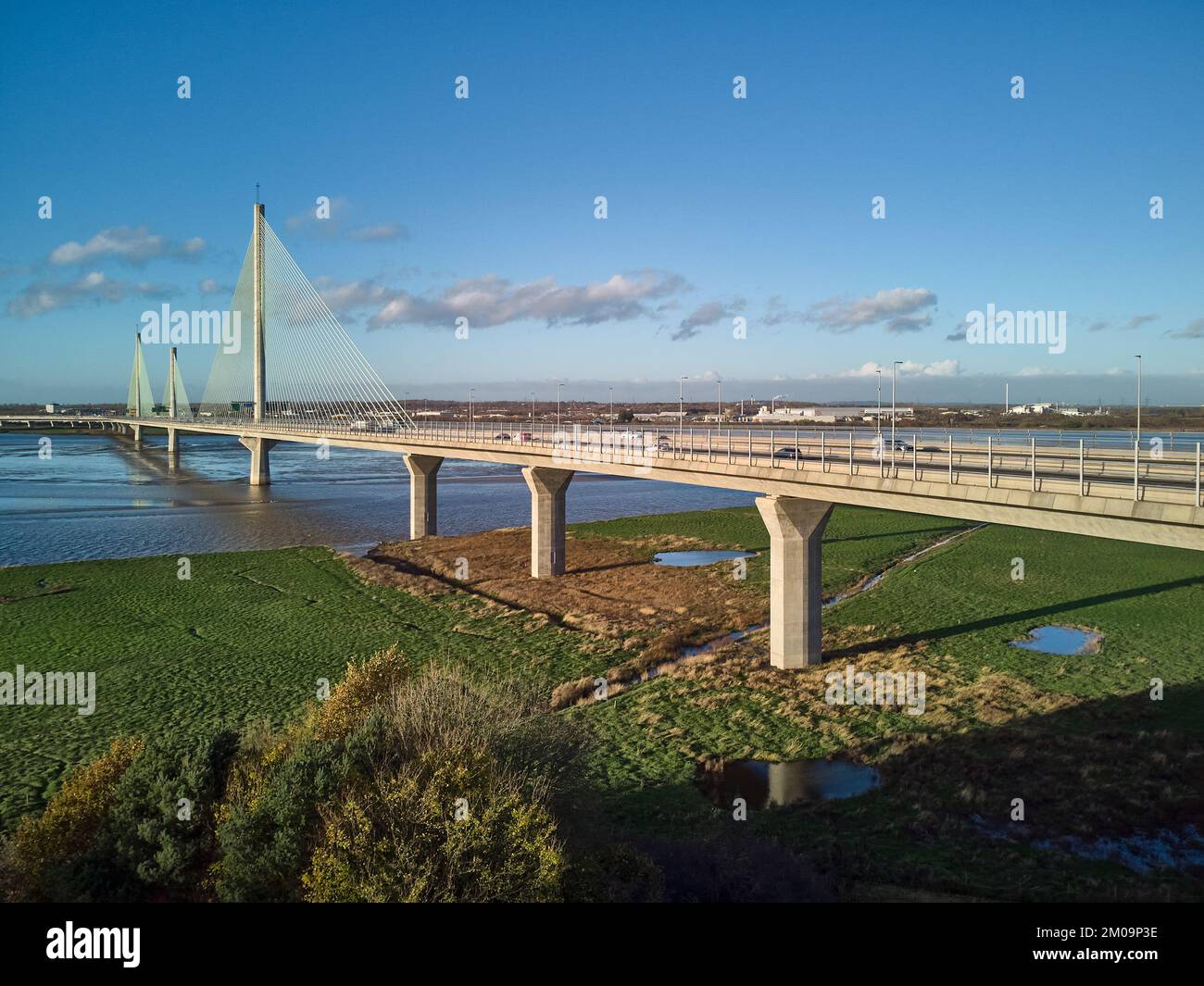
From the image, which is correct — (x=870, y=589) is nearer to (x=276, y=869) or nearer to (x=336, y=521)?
(x=276, y=869)

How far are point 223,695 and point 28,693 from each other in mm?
5022

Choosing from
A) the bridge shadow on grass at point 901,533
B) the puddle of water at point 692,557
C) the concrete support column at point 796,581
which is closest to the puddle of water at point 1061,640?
the concrete support column at point 796,581

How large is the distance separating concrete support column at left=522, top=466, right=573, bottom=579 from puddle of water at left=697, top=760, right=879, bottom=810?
22129mm

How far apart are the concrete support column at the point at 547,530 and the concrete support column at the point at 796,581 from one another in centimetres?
1570

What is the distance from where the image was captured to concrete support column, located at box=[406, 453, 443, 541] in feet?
168

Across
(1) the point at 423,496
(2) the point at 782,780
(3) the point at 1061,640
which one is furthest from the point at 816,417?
(2) the point at 782,780

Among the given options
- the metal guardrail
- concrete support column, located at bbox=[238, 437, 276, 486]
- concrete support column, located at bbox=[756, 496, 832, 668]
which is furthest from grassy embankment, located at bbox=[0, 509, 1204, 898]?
concrete support column, located at bbox=[238, 437, 276, 486]

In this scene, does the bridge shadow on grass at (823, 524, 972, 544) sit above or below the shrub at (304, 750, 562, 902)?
below

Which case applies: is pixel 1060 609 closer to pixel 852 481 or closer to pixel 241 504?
pixel 852 481

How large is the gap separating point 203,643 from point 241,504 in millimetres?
45821

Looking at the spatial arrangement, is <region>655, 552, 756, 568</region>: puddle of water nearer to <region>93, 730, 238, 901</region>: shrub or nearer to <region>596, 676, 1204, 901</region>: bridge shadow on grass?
<region>596, 676, 1204, 901</region>: bridge shadow on grass

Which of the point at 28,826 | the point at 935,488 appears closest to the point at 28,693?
the point at 28,826

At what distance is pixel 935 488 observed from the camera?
19.8 metres

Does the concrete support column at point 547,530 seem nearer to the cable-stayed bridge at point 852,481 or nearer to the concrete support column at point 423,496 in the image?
the cable-stayed bridge at point 852,481
